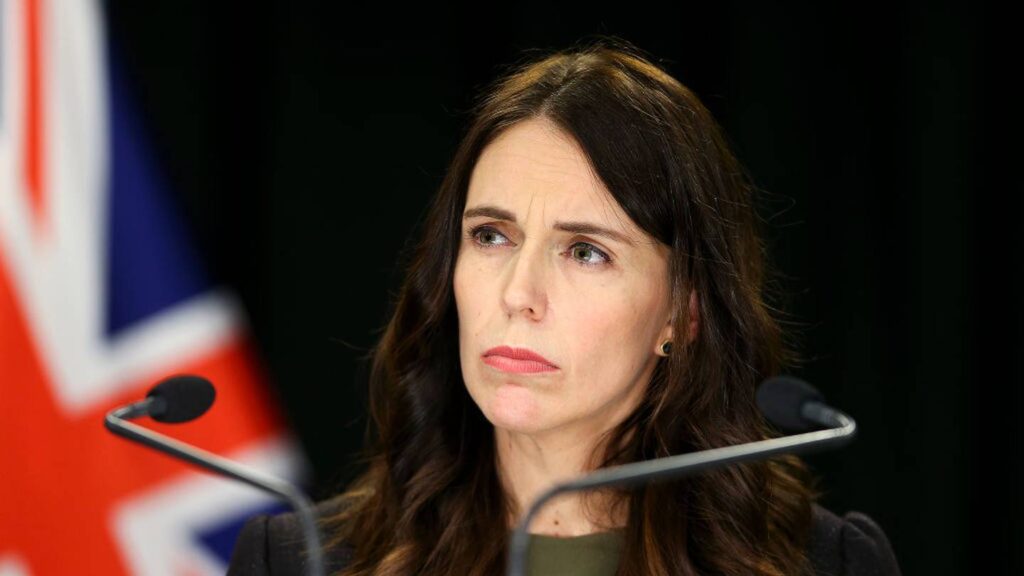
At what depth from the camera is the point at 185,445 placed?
55.7 inches

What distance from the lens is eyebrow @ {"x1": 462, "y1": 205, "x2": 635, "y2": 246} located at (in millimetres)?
1737

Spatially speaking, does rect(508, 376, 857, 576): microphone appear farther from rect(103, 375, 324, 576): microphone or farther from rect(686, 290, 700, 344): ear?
rect(686, 290, 700, 344): ear

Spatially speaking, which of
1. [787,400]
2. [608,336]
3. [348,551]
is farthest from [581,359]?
[348,551]

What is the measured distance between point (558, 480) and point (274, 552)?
1.35 ft

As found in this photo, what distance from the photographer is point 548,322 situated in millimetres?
1704

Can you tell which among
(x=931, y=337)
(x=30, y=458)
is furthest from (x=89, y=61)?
(x=931, y=337)

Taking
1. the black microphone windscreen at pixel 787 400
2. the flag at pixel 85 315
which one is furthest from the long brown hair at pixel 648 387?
the flag at pixel 85 315

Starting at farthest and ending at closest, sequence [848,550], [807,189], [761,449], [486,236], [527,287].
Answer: [807,189], [848,550], [486,236], [527,287], [761,449]

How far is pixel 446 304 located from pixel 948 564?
1.36m

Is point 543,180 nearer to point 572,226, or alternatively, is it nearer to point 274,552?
point 572,226

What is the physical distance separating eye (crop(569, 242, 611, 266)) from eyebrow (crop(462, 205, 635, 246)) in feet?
0.08

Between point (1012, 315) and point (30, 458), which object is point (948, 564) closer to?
point (1012, 315)

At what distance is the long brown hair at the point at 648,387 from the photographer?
5.91 feet

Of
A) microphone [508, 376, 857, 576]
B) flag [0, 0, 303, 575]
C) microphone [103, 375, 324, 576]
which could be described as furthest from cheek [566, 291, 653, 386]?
flag [0, 0, 303, 575]
